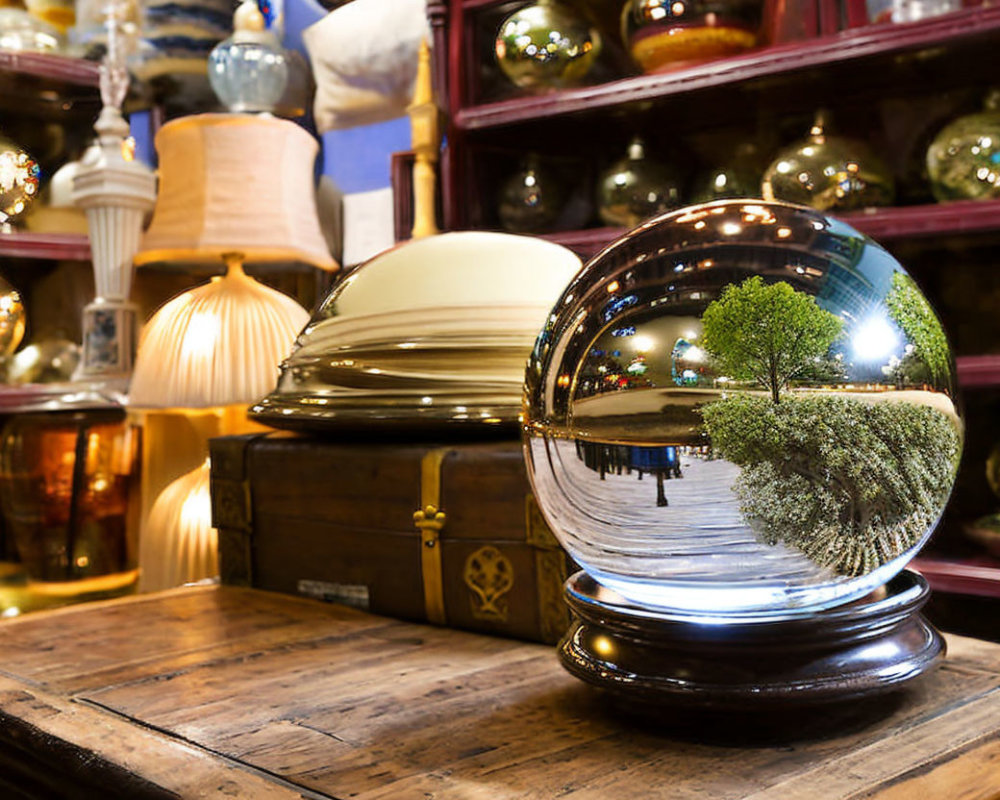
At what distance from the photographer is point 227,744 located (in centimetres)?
67

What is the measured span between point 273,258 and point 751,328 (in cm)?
188

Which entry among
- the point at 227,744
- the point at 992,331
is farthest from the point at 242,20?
the point at 227,744

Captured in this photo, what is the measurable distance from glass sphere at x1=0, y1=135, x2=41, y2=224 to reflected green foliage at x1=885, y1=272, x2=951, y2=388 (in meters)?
1.85

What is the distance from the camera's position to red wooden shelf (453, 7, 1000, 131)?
1.80 metres

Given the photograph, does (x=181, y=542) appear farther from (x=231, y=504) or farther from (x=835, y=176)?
(x=835, y=176)

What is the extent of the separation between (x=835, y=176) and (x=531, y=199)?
69 cm

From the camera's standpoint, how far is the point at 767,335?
0.59m

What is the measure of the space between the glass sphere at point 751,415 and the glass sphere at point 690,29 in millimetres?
1529

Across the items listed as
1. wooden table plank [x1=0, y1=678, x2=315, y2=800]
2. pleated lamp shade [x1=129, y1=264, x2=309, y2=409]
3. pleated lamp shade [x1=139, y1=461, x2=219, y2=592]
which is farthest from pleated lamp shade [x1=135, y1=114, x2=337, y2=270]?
wooden table plank [x1=0, y1=678, x2=315, y2=800]

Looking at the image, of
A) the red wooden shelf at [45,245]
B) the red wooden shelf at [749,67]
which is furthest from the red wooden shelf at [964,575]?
the red wooden shelf at [45,245]

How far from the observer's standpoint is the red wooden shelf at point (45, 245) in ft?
9.17

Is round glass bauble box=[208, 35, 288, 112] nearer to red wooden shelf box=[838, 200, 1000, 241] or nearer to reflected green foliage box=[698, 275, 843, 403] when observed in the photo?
red wooden shelf box=[838, 200, 1000, 241]

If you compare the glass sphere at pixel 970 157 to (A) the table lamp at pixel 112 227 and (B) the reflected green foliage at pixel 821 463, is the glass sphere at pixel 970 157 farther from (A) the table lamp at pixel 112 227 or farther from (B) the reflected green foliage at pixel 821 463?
(A) the table lamp at pixel 112 227

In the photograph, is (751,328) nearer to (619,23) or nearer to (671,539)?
(671,539)
